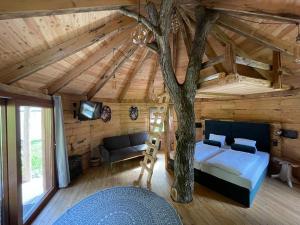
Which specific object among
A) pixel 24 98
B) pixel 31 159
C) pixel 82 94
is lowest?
pixel 31 159

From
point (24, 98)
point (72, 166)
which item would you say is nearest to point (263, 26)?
point (24, 98)

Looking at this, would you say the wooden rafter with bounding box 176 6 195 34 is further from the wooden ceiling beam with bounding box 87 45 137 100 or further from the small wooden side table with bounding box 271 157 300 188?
the small wooden side table with bounding box 271 157 300 188

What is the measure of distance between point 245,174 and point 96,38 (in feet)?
11.8

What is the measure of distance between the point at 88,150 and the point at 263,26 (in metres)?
5.46

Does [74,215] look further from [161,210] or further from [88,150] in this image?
[88,150]

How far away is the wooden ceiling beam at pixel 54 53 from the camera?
2.37 meters

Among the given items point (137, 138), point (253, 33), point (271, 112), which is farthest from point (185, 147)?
point (137, 138)

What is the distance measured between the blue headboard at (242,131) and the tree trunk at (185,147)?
8.89 ft

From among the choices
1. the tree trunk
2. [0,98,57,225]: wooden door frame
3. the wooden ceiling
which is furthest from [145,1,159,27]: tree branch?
[0,98,57,225]: wooden door frame

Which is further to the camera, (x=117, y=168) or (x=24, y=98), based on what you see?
(x=117, y=168)

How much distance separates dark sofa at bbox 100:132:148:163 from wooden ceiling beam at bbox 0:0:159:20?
4099 millimetres

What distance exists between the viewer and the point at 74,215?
8.87 ft

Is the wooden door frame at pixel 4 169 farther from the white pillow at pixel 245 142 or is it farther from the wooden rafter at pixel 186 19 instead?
the white pillow at pixel 245 142

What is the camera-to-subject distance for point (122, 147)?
583 cm
